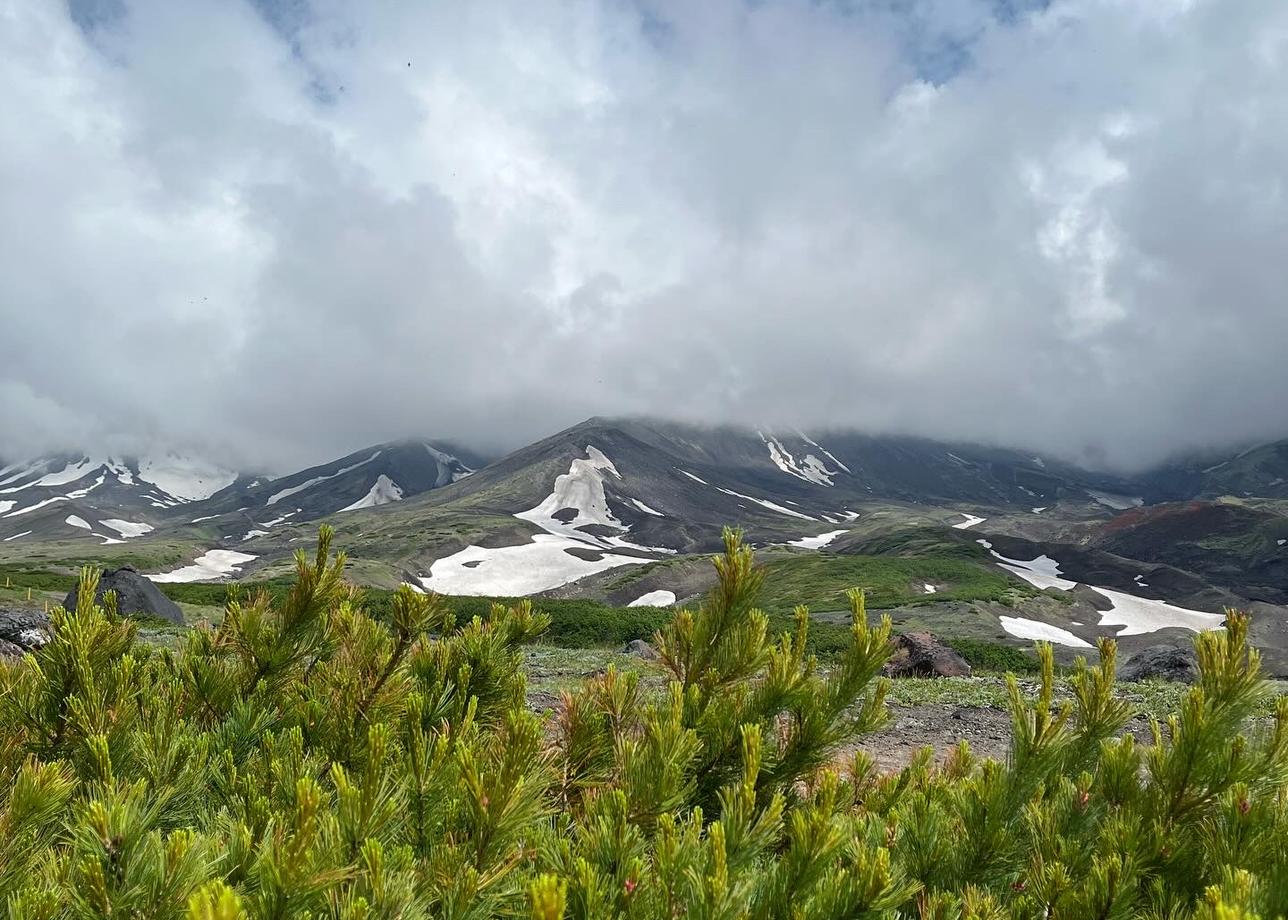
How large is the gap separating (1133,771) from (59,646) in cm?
495

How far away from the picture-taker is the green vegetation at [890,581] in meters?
78.5

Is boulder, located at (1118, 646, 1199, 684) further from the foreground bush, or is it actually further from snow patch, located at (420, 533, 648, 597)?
snow patch, located at (420, 533, 648, 597)

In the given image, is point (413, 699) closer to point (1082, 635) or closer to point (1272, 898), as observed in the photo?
point (1272, 898)

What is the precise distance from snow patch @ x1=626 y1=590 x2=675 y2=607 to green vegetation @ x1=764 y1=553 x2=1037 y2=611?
47.7ft

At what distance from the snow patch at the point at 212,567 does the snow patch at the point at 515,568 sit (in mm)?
40861

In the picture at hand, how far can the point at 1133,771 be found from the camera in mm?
3209

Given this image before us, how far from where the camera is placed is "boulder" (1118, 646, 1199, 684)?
24.2m

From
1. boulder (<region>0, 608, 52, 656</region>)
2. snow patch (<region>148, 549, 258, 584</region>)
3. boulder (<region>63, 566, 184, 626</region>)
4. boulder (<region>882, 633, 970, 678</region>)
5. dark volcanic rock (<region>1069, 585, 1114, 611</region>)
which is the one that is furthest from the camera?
snow patch (<region>148, 549, 258, 584</region>)

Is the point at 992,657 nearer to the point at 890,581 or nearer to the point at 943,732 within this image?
the point at 943,732

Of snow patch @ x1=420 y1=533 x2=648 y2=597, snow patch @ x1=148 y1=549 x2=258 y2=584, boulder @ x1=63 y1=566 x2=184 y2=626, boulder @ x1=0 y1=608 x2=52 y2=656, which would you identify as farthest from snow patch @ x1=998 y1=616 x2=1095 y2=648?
snow patch @ x1=148 y1=549 x2=258 y2=584

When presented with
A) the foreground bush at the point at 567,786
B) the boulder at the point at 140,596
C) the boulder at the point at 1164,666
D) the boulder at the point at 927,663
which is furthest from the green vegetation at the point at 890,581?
the foreground bush at the point at 567,786

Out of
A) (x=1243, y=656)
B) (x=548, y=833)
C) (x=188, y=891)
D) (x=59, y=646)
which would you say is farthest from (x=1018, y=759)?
(x=59, y=646)

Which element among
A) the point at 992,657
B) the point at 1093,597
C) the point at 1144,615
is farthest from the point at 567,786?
the point at 1093,597

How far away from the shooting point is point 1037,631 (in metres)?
65.8
